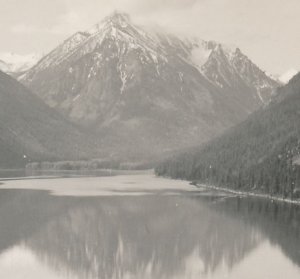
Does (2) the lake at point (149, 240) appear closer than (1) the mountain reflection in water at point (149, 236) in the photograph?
Yes

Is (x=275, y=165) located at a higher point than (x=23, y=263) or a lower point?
higher

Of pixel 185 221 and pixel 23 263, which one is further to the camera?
pixel 185 221

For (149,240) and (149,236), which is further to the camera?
(149,236)

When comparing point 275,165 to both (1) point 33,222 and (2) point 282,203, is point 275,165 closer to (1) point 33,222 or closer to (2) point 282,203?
(2) point 282,203

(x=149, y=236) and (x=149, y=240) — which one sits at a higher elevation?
(x=149, y=236)

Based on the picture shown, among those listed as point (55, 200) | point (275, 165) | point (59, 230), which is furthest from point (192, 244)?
point (275, 165)
